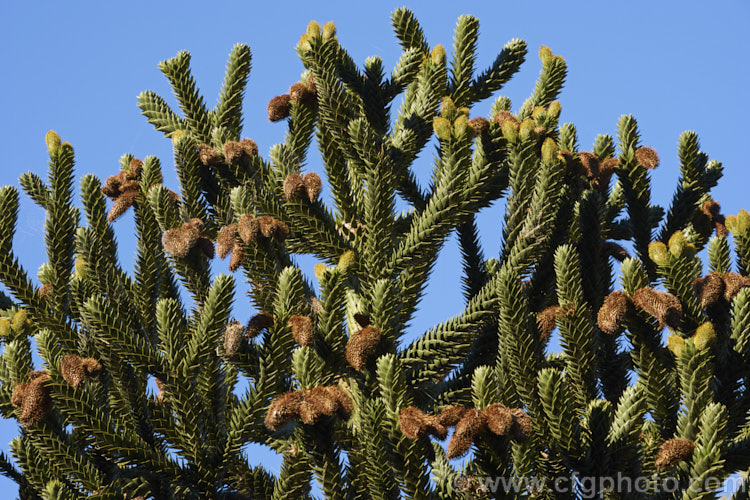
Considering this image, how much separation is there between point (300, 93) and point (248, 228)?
142cm

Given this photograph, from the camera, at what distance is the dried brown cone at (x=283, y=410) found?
16.0 ft

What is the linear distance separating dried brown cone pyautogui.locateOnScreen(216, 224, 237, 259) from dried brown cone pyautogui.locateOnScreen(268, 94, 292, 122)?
123cm

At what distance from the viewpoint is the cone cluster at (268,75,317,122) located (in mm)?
6816

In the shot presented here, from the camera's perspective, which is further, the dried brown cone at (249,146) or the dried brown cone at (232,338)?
the dried brown cone at (249,146)

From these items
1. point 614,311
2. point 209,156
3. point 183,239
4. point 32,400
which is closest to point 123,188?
point 209,156

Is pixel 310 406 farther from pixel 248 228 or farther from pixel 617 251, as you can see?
pixel 617 251

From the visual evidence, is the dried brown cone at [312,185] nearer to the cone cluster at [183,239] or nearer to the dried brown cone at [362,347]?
the cone cluster at [183,239]

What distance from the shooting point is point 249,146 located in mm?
6547

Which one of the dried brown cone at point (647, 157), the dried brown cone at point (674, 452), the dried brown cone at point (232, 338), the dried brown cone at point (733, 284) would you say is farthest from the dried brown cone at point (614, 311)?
the dried brown cone at point (232, 338)

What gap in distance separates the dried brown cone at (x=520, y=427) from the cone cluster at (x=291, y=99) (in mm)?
3051

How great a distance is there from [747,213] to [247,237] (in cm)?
322

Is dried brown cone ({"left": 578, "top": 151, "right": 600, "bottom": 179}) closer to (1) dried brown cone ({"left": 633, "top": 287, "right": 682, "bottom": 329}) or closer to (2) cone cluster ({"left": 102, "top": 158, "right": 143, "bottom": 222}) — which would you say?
(1) dried brown cone ({"left": 633, "top": 287, "right": 682, "bottom": 329})

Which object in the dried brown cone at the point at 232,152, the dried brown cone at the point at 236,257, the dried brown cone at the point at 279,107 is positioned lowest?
the dried brown cone at the point at 236,257

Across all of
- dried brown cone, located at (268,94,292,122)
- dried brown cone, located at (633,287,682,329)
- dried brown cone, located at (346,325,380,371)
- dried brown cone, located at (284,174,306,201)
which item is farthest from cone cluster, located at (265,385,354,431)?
dried brown cone, located at (268,94,292,122)
